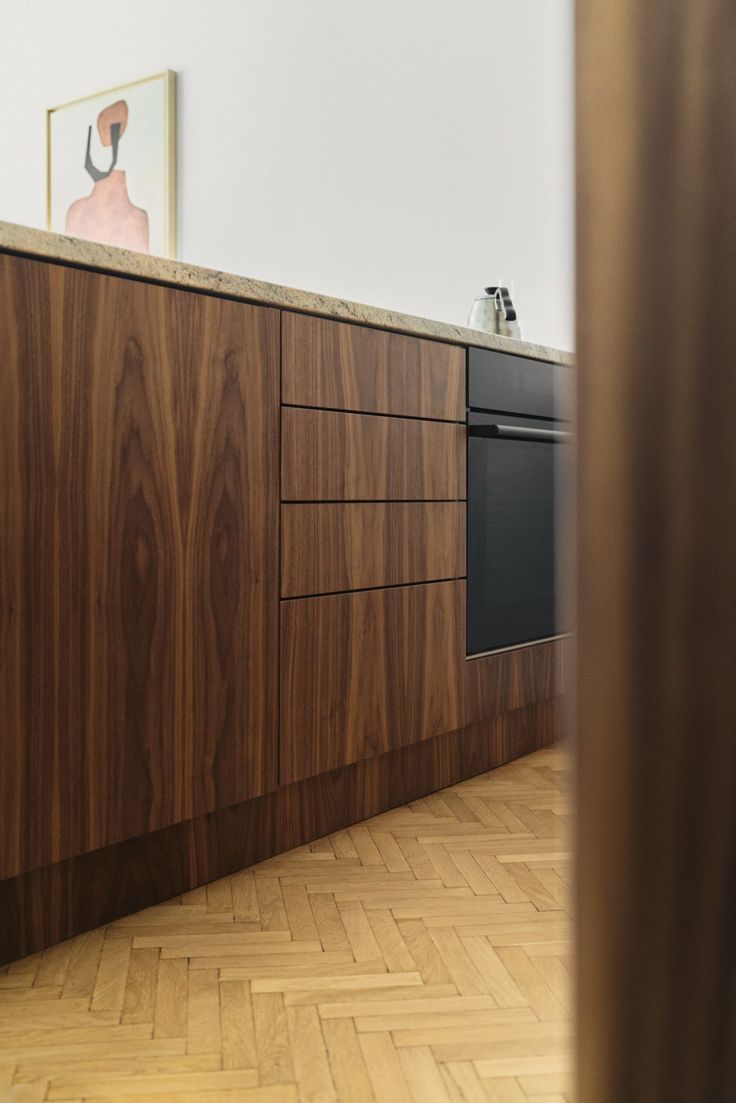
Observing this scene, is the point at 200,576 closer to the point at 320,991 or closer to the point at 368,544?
the point at 368,544

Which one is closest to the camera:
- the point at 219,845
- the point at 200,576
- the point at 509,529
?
the point at 200,576

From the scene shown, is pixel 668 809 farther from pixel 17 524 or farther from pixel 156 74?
pixel 156 74

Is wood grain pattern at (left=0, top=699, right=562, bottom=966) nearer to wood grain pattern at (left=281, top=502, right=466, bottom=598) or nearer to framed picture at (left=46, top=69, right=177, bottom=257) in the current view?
wood grain pattern at (left=281, top=502, right=466, bottom=598)

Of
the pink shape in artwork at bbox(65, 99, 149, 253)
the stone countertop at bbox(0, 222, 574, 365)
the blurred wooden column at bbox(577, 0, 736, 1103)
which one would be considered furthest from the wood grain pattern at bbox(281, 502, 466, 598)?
the pink shape in artwork at bbox(65, 99, 149, 253)

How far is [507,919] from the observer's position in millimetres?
1532

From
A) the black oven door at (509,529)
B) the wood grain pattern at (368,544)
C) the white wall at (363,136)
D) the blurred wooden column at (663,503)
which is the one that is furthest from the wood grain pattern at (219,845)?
the white wall at (363,136)

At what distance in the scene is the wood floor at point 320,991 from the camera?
109 centimetres

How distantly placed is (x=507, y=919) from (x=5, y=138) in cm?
412

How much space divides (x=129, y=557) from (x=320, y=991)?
0.64 meters

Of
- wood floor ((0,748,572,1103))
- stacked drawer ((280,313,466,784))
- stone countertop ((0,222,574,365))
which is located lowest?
wood floor ((0,748,572,1103))

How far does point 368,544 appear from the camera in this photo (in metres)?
1.92

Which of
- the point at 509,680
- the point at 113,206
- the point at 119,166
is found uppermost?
the point at 119,166

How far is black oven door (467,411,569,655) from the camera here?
87.5 inches

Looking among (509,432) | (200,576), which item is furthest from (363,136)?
(200,576)
